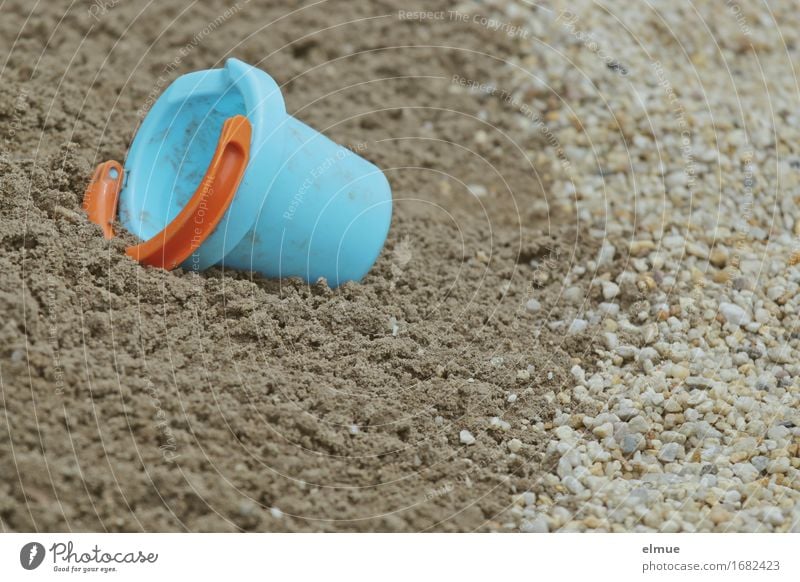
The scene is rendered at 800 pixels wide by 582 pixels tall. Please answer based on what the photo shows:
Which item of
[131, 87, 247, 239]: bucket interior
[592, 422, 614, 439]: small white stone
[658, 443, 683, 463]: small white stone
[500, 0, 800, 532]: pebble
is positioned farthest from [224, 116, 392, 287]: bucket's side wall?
[658, 443, 683, 463]: small white stone

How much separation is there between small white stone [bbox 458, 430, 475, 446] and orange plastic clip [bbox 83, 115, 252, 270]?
65 cm

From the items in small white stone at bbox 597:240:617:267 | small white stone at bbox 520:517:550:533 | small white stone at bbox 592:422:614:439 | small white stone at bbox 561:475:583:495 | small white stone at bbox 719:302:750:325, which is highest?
small white stone at bbox 597:240:617:267

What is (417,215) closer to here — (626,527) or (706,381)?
(706,381)

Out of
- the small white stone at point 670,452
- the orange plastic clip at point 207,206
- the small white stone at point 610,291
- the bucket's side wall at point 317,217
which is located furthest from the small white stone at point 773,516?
the orange plastic clip at point 207,206

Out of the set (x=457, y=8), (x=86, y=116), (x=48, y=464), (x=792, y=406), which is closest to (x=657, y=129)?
(x=457, y=8)

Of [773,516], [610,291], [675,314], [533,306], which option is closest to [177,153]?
[533,306]

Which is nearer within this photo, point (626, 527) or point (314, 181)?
point (626, 527)

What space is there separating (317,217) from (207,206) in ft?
0.87

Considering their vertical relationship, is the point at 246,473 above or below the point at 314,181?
below

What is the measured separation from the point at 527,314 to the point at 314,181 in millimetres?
617

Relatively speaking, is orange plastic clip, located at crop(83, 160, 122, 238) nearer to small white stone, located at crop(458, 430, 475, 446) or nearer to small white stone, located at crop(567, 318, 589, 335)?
small white stone, located at crop(458, 430, 475, 446)

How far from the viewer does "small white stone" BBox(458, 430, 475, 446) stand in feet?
6.05

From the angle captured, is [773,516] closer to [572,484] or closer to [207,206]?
[572,484]

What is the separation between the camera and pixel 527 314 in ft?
7.32
